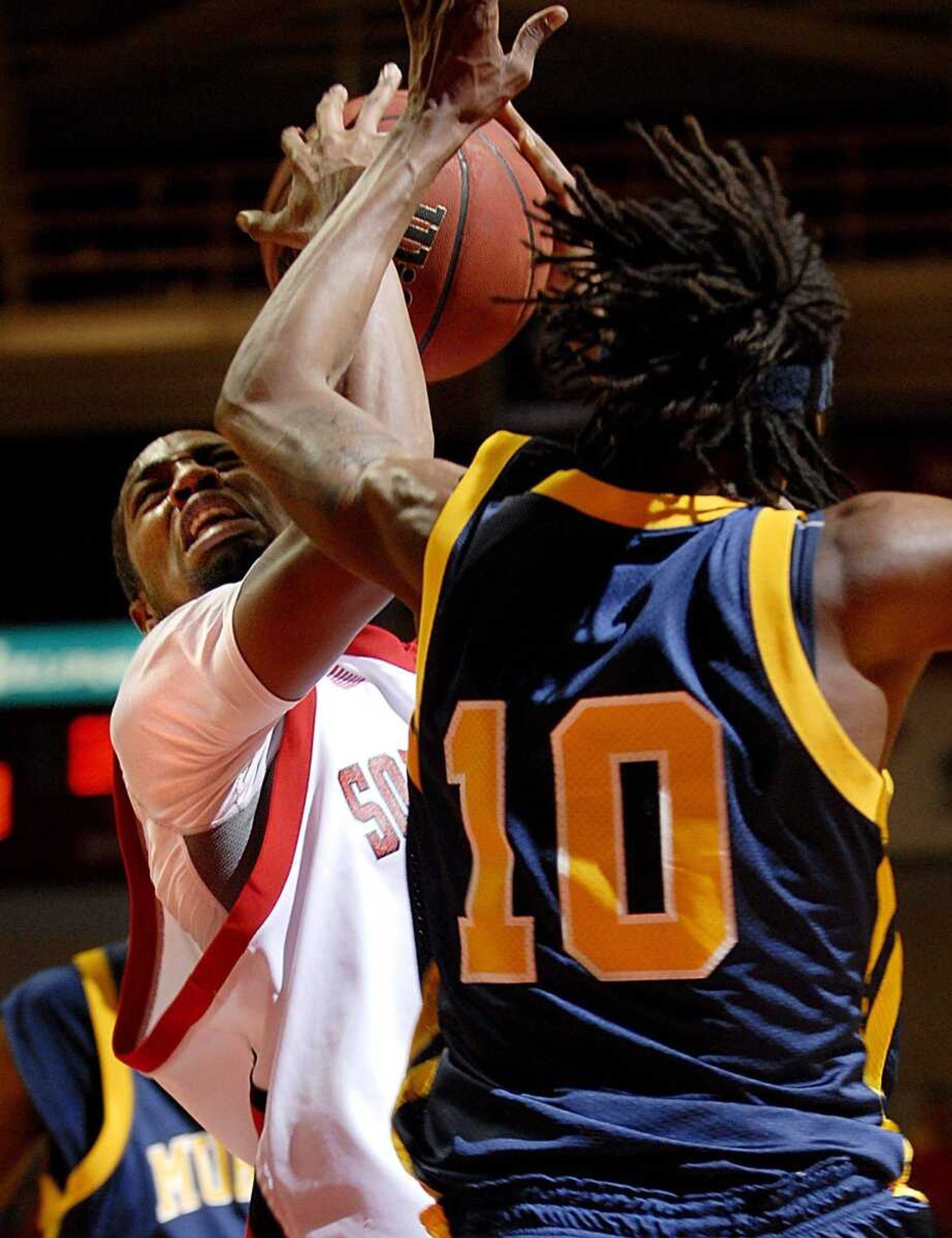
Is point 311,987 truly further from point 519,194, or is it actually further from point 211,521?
point 519,194

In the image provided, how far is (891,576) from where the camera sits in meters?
1.65

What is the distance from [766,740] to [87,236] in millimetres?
10211

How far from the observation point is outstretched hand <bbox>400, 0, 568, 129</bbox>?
7.00 feet

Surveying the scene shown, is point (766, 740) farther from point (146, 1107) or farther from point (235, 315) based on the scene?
point (235, 315)

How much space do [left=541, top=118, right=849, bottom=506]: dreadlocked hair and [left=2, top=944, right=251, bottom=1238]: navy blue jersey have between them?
87.7 inches

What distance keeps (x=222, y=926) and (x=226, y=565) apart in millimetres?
607

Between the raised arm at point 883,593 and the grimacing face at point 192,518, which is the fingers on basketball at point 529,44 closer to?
the raised arm at point 883,593

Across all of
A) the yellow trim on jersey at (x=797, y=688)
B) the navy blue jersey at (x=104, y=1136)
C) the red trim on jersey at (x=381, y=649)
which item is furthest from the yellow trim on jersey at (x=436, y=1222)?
the navy blue jersey at (x=104, y=1136)

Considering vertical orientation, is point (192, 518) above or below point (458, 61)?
below

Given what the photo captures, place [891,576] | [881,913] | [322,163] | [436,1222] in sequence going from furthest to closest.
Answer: [322,163] < [436,1222] < [881,913] < [891,576]

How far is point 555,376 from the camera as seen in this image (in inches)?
77.0

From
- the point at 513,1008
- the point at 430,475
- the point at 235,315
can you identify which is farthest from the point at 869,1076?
the point at 235,315

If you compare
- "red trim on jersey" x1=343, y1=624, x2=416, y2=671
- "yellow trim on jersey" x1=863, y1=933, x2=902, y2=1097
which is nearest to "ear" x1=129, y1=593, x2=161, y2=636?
"red trim on jersey" x1=343, y1=624, x2=416, y2=671

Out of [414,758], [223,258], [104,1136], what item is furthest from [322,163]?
[223,258]
